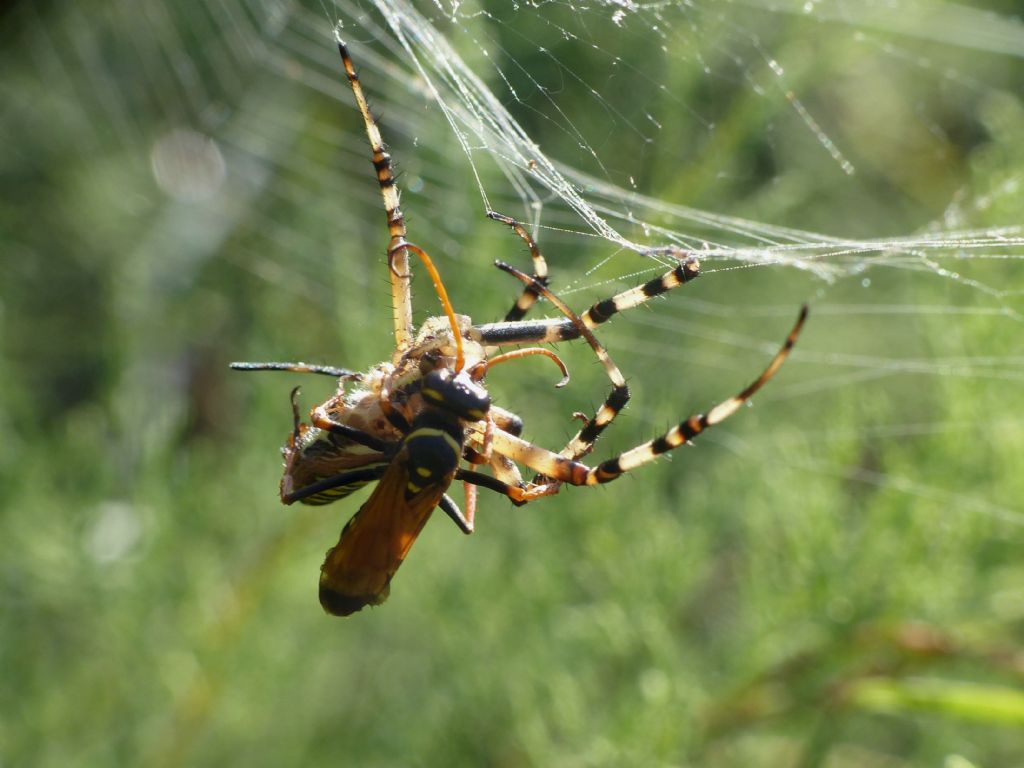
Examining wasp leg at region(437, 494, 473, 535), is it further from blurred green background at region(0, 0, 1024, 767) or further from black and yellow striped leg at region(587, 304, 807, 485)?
blurred green background at region(0, 0, 1024, 767)

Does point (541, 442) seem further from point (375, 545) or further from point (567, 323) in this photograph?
point (375, 545)

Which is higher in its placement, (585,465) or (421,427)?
(585,465)

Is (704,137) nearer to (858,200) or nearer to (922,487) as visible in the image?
(922,487)

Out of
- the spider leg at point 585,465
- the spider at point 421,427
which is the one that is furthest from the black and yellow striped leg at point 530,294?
the spider leg at point 585,465

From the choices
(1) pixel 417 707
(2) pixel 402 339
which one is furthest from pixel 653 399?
(2) pixel 402 339

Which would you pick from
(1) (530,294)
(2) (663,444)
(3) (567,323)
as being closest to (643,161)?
(1) (530,294)

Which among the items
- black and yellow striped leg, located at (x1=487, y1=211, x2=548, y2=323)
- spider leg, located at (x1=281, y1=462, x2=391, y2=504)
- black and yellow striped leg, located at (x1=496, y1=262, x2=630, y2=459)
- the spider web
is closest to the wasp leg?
spider leg, located at (x1=281, y1=462, x2=391, y2=504)
